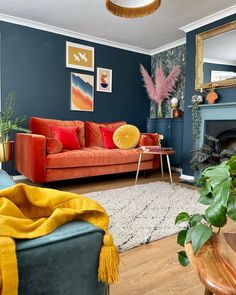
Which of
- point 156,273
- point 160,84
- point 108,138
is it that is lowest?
point 156,273

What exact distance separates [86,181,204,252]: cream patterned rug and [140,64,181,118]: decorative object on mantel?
1.87 meters

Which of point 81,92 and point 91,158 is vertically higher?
point 81,92

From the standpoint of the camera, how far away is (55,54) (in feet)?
12.4

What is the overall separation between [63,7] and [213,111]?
2.52m

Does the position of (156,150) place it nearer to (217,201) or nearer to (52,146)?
(52,146)

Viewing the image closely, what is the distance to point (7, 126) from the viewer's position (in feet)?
10.0

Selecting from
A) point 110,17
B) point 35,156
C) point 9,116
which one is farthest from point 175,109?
point 9,116

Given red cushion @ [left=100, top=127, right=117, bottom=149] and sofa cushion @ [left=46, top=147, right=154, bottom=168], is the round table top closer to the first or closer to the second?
sofa cushion @ [left=46, top=147, right=154, bottom=168]

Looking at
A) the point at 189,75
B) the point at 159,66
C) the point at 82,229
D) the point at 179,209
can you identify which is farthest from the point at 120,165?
the point at 82,229

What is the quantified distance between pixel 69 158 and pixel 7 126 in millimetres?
949

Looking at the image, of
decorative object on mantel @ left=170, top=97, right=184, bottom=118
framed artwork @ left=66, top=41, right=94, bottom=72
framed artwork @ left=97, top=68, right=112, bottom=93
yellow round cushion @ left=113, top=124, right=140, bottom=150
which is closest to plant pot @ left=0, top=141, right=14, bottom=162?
yellow round cushion @ left=113, top=124, right=140, bottom=150

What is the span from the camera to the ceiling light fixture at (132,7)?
2.17 metres

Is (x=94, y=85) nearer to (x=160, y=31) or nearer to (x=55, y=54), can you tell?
(x=55, y=54)

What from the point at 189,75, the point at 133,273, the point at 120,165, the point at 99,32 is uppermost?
the point at 99,32
